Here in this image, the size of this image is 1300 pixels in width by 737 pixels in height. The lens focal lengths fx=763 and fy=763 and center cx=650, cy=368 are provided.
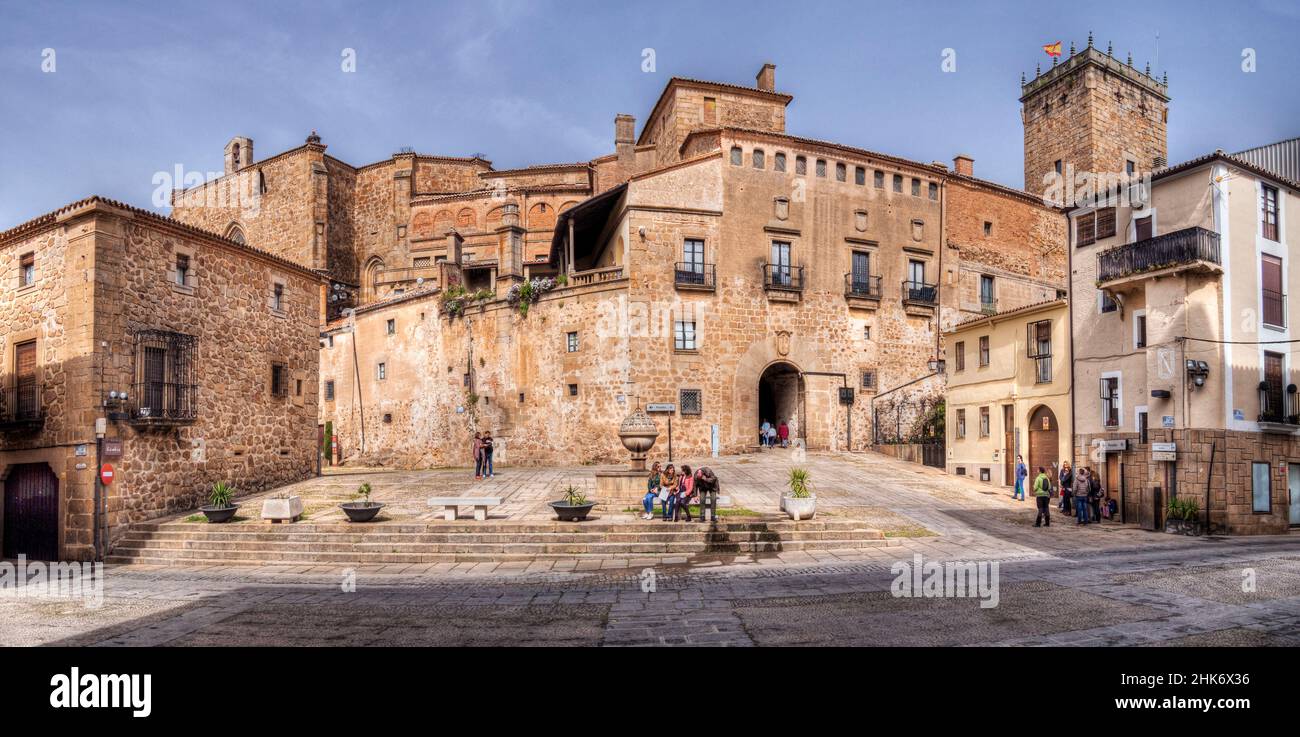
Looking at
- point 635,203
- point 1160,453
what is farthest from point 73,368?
point 1160,453

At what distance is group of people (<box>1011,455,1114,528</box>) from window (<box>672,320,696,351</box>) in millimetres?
13233

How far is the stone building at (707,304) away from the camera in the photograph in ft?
103

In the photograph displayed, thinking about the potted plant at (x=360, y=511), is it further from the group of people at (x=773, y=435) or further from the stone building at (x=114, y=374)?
the group of people at (x=773, y=435)

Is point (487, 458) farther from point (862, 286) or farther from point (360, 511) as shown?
point (862, 286)

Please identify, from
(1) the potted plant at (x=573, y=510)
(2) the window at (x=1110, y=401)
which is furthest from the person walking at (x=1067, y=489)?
(1) the potted plant at (x=573, y=510)

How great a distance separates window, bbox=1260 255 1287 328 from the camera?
70.4 feet

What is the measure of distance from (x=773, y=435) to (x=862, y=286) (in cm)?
795

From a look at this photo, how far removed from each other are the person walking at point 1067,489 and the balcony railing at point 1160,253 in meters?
5.60

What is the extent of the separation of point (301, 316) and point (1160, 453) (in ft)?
85.3

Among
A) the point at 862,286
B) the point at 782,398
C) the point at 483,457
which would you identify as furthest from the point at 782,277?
the point at 483,457

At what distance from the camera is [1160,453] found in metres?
20.0

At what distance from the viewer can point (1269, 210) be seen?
2189 centimetres

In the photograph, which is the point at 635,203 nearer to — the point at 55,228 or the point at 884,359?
the point at 884,359

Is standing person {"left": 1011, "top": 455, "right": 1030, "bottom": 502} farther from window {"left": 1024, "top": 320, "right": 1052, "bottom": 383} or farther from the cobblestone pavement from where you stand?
the cobblestone pavement
